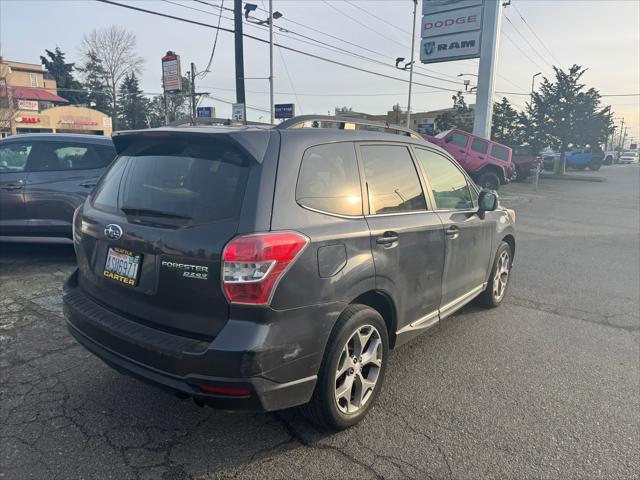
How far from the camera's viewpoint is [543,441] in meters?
2.70

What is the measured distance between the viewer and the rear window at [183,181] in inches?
92.0

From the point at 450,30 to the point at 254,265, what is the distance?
23576 mm

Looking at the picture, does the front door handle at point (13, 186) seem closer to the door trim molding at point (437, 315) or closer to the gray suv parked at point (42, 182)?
the gray suv parked at point (42, 182)

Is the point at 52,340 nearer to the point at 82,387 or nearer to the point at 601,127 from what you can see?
→ the point at 82,387

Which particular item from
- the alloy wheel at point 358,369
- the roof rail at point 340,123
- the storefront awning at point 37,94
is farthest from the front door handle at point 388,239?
the storefront awning at point 37,94

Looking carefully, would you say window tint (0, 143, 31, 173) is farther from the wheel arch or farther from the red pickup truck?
the red pickup truck

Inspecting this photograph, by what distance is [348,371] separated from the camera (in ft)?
8.91

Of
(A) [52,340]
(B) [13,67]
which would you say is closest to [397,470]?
(A) [52,340]

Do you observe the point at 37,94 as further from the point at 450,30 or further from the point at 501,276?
the point at 501,276

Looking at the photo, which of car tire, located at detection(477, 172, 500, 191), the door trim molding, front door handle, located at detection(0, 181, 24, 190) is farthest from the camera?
car tire, located at detection(477, 172, 500, 191)

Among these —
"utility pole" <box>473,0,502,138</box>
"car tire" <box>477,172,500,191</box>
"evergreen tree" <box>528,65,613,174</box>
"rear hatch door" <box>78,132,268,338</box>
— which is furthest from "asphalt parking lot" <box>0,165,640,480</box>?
"evergreen tree" <box>528,65,613,174</box>

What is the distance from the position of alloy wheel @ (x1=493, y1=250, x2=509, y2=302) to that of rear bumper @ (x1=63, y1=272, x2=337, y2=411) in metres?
3.09

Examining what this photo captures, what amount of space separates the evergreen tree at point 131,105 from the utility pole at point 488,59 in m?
56.6

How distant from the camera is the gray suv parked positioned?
595 centimetres
